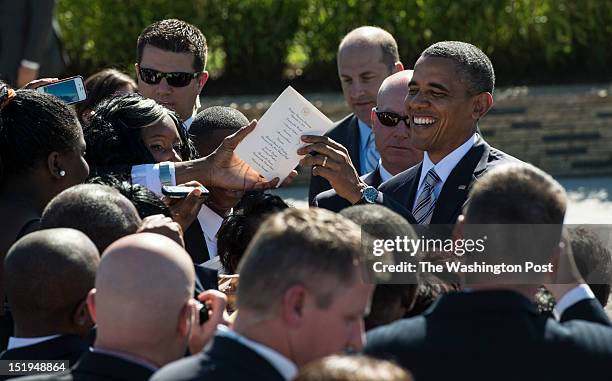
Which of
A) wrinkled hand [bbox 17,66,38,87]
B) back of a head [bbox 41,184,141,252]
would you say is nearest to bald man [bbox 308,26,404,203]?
wrinkled hand [bbox 17,66,38,87]

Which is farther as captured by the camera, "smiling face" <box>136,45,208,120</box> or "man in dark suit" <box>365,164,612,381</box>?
"smiling face" <box>136,45,208,120</box>

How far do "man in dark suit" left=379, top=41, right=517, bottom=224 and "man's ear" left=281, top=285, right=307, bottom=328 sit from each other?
2.32 m

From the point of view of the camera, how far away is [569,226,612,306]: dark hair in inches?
160

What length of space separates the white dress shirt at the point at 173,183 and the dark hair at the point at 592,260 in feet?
5.53

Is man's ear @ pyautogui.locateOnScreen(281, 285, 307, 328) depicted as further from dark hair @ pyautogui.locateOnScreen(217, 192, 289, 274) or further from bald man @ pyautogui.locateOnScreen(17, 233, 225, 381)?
dark hair @ pyautogui.locateOnScreen(217, 192, 289, 274)

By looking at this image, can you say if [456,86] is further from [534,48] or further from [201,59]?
[534,48]

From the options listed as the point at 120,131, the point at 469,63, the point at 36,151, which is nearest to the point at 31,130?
the point at 36,151

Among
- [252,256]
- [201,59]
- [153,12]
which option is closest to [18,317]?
[252,256]

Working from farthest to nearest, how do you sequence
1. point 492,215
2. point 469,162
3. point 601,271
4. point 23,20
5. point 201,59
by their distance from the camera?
point 23,20 → point 201,59 → point 469,162 → point 601,271 → point 492,215

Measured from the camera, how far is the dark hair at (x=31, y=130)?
434 centimetres

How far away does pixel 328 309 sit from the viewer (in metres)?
2.78

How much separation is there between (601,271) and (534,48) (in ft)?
26.2

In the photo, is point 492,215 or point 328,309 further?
point 492,215

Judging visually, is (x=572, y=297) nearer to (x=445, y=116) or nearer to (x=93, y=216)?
(x=93, y=216)
